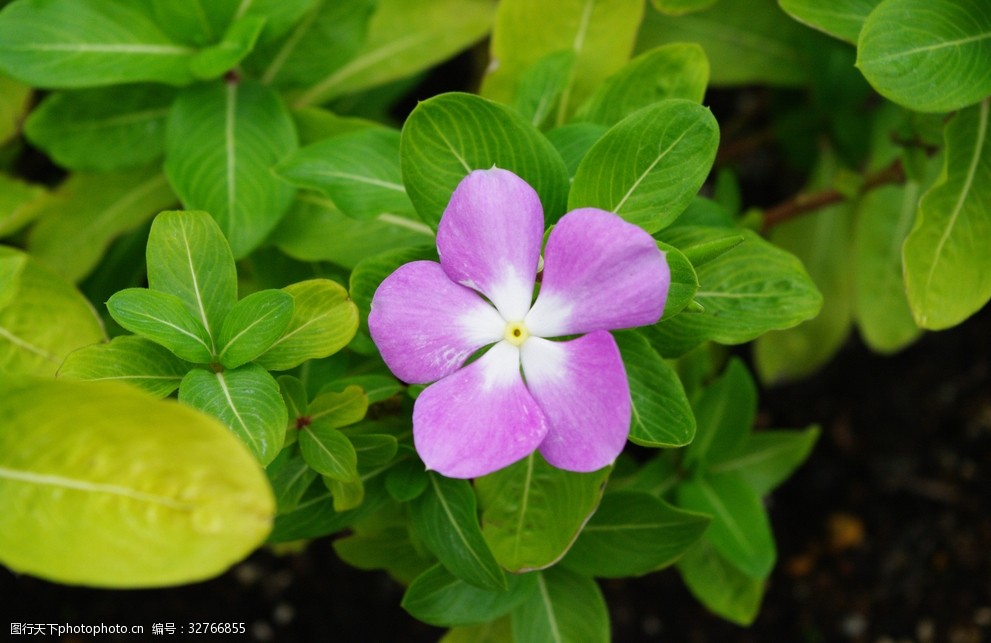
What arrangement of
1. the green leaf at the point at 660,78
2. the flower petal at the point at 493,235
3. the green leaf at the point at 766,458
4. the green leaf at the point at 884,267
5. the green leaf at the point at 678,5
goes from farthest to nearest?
1. the green leaf at the point at 884,267
2. the green leaf at the point at 766,458
3. the green leaf at the point at 678,5
4. the green leaf at the point at 660,78
5. the flower petal at the point at 493,235

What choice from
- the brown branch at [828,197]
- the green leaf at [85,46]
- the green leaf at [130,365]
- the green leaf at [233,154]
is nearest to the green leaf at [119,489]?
the green leaf at [130,365]

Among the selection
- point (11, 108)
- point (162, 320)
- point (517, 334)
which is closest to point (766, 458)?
point (517, 334)

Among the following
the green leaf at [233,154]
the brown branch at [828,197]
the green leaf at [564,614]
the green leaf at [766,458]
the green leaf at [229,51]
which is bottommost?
the green leaf at [766,458]

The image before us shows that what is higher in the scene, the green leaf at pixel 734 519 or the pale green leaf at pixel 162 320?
Answer: the pale green leaf at pixel 162 320

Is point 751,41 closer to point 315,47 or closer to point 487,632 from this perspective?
point 315,47

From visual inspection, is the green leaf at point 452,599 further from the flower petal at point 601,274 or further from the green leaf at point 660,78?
the green leaf at point 660,78

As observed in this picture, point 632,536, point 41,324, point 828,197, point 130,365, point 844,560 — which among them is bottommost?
point 844,560
